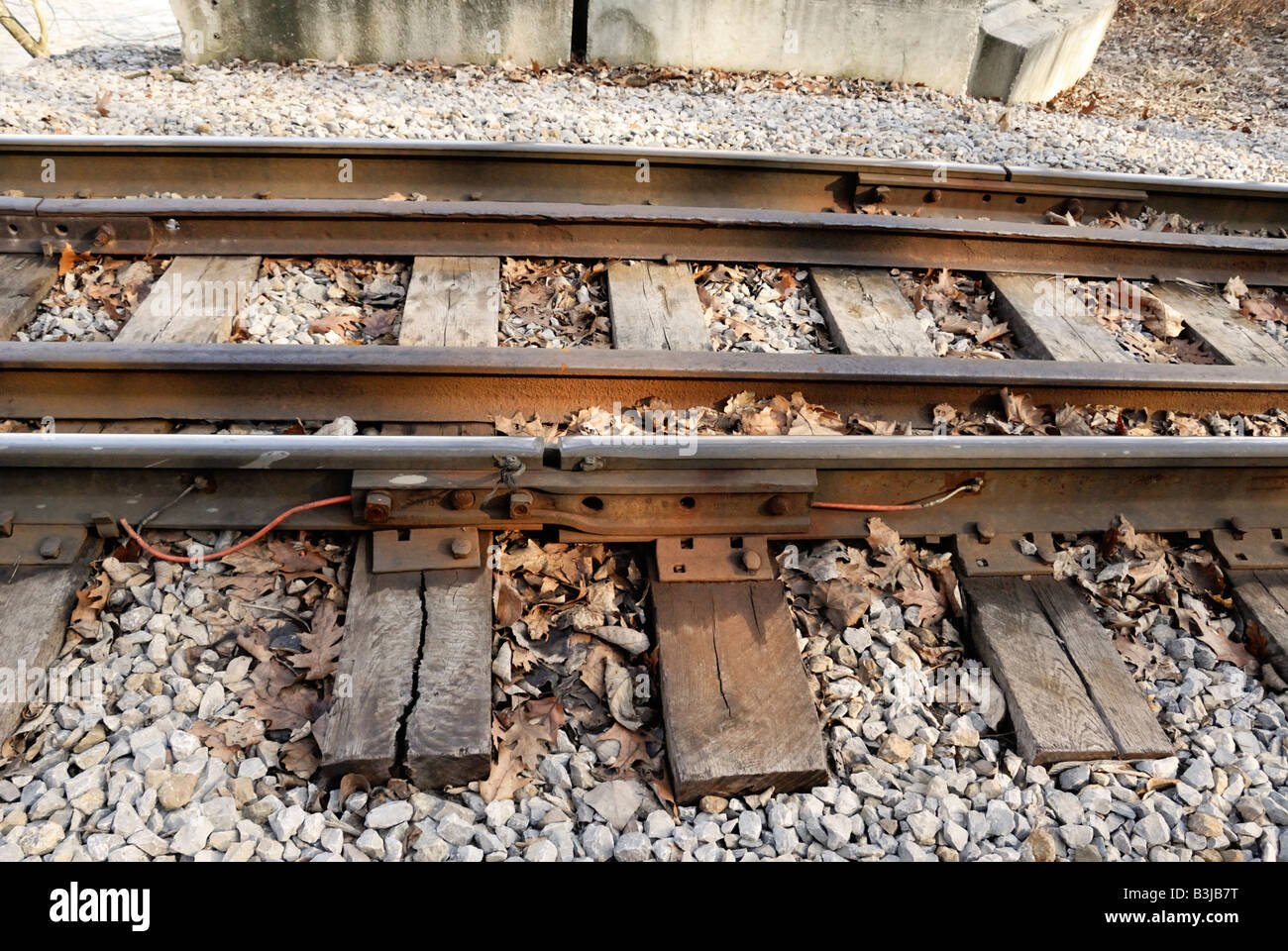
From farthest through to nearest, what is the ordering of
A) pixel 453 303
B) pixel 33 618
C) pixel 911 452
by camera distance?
pixel 453 303
pixel 911 452
pixel 33 618

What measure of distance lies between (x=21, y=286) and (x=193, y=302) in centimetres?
80

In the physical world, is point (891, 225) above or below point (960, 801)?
above

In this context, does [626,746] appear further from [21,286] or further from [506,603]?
[21,286]

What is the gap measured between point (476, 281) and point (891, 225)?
2266 mm

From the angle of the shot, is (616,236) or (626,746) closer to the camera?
(626,746)

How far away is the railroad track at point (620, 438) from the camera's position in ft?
9.28

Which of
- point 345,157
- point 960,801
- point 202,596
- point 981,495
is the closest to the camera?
point 960,801

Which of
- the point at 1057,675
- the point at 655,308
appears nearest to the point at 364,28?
the point at 655,308

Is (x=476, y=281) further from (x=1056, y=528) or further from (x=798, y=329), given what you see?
(x=1056, y=528)

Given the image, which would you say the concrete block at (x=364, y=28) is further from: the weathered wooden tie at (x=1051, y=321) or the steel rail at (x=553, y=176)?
the weathered wooden tie at (x=1051, y=321)

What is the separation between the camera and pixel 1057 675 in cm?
294

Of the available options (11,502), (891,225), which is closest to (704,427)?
(891,225)

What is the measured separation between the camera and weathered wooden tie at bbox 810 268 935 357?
4.48 meters

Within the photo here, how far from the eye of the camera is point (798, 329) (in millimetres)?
4625
